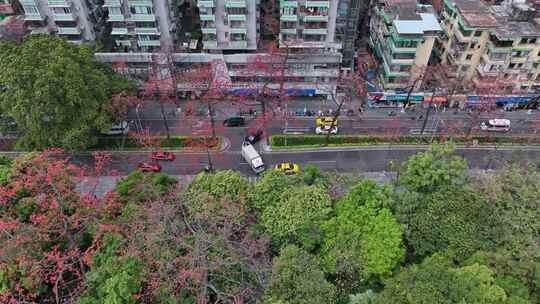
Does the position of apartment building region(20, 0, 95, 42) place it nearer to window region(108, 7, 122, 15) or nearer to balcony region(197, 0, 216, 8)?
window region(108, 7, 122, 15)

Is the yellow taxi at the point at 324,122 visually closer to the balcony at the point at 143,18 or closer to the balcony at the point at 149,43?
the balcony at the point at 149,43

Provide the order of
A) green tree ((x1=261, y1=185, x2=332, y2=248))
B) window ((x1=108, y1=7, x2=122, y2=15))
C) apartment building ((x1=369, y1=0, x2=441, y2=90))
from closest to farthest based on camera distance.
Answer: green tree ((x1=261, y1=185, x2=332, y2=248))
apartment building ((x1=369, y1=0, x2=441, y2=90))
window ((x1=108, y1=7, x2=122, y2=15))

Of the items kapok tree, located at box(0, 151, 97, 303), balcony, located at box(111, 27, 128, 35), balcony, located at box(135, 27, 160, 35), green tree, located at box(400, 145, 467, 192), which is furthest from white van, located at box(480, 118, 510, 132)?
balcony, located at box(111, 27, 128, 35)

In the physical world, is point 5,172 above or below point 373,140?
above

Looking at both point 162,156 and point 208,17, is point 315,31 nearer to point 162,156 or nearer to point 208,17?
point 208,17

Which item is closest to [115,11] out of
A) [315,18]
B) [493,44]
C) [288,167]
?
[315,18]

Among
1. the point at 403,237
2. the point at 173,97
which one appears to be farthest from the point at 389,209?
the point at 173,97
